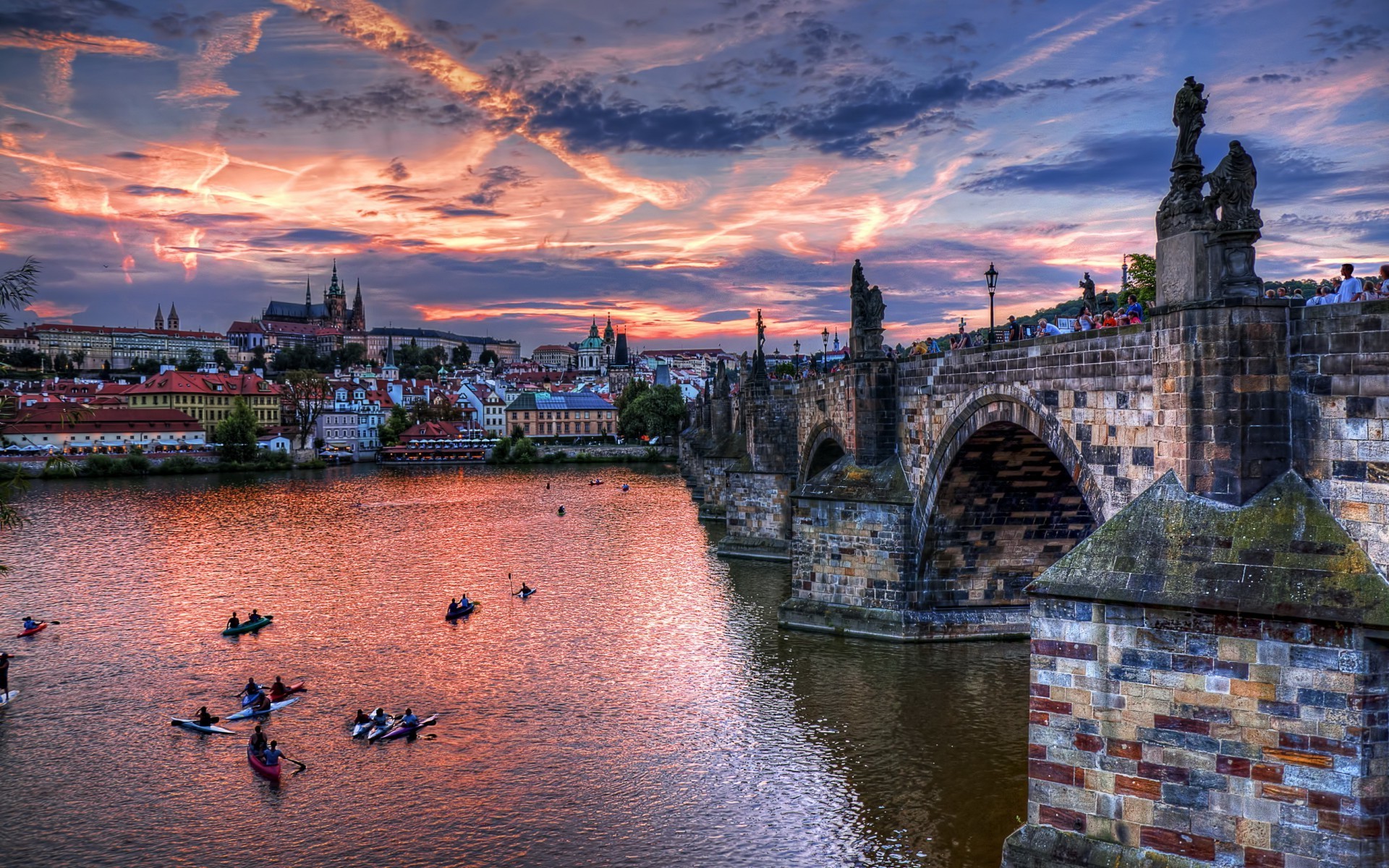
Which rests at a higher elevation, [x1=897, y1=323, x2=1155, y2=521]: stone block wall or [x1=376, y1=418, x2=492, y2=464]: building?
[x1=897, y1=323, x2=1155, y2=521]: stone block wall

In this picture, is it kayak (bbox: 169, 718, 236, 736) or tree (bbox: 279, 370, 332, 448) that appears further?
tree (bbox: 279, 370, 332, 448)

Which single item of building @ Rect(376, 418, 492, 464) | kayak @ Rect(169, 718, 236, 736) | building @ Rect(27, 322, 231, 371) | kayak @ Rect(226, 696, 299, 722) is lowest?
kayak @ Rect(169, 718, 236, 736)

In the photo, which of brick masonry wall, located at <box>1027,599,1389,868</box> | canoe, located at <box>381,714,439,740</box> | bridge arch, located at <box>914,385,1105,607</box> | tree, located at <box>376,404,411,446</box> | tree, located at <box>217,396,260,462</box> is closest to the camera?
brick masonry wall, located at <box>1027,599,1389,868</box>

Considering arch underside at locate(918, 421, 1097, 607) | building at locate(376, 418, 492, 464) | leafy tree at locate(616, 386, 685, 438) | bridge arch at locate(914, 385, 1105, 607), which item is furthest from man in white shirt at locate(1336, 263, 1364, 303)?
leafy tree at locate(616, 386, 685, 438)

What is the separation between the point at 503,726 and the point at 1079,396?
11.7m

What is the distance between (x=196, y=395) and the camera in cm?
9888

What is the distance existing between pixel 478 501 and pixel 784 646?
39.8 metres

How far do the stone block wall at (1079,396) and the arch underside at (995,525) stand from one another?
877 mm

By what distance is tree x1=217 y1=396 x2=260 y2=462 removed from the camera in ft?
271

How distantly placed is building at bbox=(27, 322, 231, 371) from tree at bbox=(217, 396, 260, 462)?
10022 cm

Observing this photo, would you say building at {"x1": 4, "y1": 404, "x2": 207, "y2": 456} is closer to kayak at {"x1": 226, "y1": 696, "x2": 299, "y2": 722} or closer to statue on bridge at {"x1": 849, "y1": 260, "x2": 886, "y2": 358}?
kayak at {"x1": 226, "y1": 696, "x2": 299, "y2": 722}

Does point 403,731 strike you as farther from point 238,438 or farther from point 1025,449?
point 238,438

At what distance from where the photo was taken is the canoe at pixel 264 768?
16.3 meters

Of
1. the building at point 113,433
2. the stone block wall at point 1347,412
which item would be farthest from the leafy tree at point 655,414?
the stone block wall at point 1347,412
